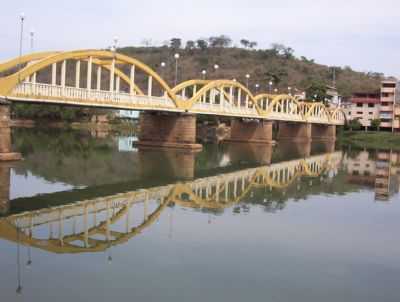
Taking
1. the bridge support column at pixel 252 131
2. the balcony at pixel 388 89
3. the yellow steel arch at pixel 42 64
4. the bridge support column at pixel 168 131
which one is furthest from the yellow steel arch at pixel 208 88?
the balcony at pixel 388 89

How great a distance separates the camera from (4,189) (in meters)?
22.9

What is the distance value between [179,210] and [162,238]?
504cm

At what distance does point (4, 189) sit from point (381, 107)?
8690cm

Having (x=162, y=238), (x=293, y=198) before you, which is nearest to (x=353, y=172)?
(x=293, y=198)

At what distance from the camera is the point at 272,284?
39.7ft

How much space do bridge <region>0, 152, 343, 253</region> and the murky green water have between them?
0.16ft

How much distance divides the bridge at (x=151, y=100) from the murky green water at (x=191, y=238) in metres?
4.76

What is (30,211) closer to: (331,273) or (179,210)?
(179,210)

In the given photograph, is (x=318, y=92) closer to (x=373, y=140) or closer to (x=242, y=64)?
(x=373, y=140)

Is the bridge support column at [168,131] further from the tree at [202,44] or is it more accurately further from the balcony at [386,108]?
the tree at [202,44]

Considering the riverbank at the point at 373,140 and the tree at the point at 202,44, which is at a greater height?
the tree at the point at 202,44

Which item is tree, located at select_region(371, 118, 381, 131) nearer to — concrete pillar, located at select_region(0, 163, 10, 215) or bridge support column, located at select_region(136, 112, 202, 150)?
bridge support column, located at select_region(136, 112, 202, 150)

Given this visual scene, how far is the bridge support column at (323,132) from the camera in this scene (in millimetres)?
97250

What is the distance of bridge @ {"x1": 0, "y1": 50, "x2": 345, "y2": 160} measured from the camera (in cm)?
3269
